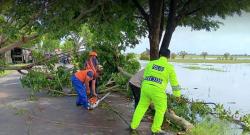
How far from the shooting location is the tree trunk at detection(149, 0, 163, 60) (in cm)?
1662

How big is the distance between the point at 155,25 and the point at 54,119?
22.3 ft

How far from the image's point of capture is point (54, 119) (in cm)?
1154

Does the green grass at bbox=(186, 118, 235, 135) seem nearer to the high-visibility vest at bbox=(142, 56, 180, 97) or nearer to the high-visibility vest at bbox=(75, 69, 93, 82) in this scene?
the high-visibility vest at bbox=(142, 56, 180, 97)

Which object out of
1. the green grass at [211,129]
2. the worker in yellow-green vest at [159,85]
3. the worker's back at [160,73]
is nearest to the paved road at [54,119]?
the worker in yellow-green vest at [159,85]

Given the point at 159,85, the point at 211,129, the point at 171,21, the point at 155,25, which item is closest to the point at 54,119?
the point at 159,85

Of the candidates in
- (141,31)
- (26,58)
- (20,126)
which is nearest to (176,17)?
(141,31)

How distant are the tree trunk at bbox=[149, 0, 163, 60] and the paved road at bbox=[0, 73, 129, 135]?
3.84 m

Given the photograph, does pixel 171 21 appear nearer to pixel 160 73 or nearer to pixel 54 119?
pixel 54 119

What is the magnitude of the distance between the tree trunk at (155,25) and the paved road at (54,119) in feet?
12.6

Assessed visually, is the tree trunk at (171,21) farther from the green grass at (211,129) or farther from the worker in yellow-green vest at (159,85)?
the worker in yellow-green vest at (159,85)

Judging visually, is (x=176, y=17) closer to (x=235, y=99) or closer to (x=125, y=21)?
(x=235, y=99)

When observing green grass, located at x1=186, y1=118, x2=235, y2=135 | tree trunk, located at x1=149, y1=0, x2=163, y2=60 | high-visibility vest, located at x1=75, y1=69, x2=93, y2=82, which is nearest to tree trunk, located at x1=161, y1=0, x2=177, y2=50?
tree trunk, located at x1=149, y1=0, x2=163, y2=60

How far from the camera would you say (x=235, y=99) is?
1898 cm

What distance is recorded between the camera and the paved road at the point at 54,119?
395 inches
